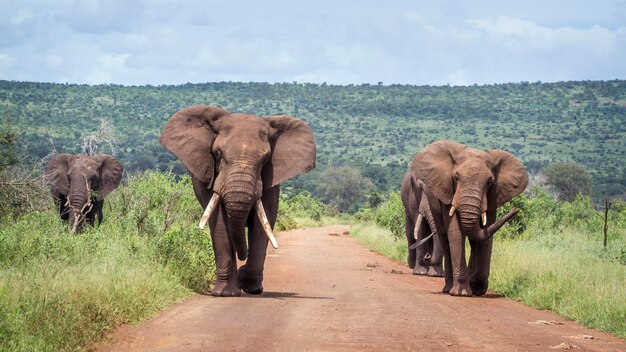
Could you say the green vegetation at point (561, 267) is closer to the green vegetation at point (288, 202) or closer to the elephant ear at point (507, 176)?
the green vegetation at point (288, 202)

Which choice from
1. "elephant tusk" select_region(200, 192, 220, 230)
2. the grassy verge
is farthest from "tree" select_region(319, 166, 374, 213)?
"elephant tusk" select_region(200, 192, 220, 230)

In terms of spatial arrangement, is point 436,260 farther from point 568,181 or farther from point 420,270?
point 568,181

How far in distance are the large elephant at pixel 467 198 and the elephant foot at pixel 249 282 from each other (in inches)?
124

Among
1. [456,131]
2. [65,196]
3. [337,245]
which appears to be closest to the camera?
[65,196]

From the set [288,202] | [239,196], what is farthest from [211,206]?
[288,202]

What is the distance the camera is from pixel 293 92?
153 meters

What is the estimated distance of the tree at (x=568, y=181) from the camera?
7050cm

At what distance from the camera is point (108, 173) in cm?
2536

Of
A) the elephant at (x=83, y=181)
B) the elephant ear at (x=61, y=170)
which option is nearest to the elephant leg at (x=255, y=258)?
the elephant at (x=83, y=181)

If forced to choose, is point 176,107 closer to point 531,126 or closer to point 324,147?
point 324,147

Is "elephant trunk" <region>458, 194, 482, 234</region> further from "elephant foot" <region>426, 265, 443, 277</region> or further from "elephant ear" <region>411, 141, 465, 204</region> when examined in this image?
"elephant foot" <region>426, 265, 443, 277</region>

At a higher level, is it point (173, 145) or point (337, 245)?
point (173, 145)

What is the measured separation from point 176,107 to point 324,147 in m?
18.8

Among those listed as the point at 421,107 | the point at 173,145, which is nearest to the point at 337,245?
the point at 173,145
